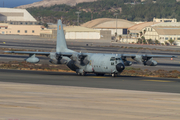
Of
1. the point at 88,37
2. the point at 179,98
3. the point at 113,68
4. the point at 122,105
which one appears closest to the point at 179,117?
the point at 122,105

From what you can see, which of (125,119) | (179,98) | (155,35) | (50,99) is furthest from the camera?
(155,35)

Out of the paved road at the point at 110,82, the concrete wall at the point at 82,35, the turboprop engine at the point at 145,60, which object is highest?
the concrete wall at the point at 82,35

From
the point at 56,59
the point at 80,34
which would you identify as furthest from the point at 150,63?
the point at 80,34

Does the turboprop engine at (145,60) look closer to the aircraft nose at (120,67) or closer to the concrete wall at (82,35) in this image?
the aircraft nose at (120,67)

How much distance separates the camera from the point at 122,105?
20906 mm

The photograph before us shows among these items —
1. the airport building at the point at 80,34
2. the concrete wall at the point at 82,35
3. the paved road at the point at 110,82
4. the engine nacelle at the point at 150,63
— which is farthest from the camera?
the airport building at the point at 80,34

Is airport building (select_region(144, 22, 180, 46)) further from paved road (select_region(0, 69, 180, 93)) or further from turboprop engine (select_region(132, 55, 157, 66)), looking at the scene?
paved road (select_region(0, 69, 180, 93))

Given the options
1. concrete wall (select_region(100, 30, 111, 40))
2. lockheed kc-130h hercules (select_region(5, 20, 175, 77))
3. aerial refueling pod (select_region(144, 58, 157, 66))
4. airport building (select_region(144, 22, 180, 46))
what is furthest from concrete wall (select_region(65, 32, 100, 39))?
aerial refueling pod (select_region(144, 58, 157, 66))

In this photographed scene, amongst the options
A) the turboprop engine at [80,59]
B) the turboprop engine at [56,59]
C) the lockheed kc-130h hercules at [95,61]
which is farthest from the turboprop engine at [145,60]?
the turboprop engine at [56,59]

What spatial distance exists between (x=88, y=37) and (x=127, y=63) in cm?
14397

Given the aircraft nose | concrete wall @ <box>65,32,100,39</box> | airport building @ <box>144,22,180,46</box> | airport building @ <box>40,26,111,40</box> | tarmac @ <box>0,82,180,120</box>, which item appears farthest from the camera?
airport building @ <box>40,26,111,40</box>

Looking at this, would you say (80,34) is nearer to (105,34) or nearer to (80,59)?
(105,34)

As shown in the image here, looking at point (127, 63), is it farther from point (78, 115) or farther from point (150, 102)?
point (78, 115)

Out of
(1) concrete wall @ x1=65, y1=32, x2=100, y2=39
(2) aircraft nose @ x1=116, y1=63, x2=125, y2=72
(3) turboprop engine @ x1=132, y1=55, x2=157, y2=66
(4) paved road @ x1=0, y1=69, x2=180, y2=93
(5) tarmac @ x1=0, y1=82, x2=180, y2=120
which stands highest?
(1) concrete wall @ x1=65, y1=32, x2=100, y2=39
